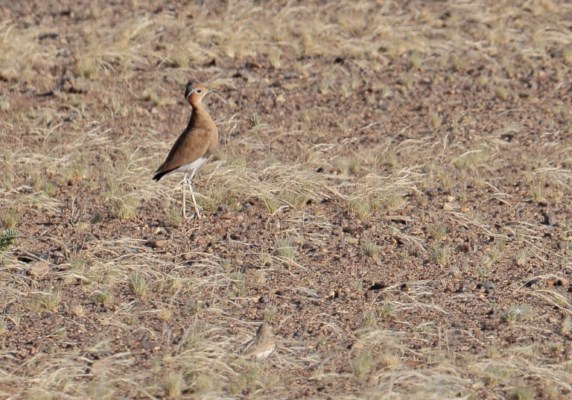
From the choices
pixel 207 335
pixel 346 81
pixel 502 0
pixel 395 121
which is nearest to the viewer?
pixel 207 335

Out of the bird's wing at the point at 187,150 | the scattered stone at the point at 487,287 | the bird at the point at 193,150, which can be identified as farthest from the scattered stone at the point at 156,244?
the scattered stone at the point at 487,287

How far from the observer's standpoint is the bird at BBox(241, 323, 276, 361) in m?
7.65

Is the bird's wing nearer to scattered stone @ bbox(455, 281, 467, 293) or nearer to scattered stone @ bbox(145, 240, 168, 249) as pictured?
scattered stone @ bbox(145, 240, 168, 249)

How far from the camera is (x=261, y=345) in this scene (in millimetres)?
7707

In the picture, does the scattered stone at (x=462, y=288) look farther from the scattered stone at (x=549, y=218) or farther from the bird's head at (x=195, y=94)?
the bird's head at (x=195, y=94)

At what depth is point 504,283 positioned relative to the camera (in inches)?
355

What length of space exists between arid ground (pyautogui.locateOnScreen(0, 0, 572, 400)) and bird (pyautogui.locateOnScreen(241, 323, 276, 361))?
0.07 meters

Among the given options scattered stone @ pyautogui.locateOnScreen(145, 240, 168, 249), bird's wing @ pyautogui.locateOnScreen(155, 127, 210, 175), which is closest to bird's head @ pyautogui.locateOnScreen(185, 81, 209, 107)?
bird's wing @ pyautogui.locateOnScreen(155, 127, 210, 175)

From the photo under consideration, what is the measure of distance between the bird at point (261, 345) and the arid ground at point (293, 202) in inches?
2.7

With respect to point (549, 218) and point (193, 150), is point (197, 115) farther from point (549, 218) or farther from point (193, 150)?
point (549, 218)

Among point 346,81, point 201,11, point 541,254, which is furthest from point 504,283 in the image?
point 201,11

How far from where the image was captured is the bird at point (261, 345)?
765 cm

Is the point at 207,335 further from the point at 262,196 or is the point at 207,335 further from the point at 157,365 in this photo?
the point at 262,196

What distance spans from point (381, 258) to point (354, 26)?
21.7 ft
